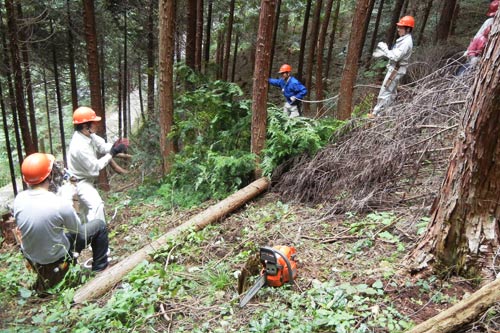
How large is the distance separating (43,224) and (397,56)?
6677mm

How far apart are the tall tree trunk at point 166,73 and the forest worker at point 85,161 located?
7.93ft

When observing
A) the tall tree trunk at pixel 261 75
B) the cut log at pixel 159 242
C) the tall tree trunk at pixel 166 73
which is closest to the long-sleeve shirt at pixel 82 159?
the cut log at pixel 159 242

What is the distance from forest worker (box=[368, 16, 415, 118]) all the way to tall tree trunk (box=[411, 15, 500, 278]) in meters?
3.77

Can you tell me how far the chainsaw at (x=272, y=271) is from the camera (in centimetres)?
328

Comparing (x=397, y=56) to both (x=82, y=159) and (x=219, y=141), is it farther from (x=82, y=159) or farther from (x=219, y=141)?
(x=82, y=159)

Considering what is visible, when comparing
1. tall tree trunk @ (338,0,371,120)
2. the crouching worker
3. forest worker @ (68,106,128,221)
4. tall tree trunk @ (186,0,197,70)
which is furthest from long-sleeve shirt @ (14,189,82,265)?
tall tree trunk @ (186,0,197,70)

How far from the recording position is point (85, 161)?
218 inches

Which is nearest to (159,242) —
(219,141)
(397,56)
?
(219,141)

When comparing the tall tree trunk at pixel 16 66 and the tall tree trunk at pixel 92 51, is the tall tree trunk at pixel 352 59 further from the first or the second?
the tall tree trunk at pixel 16 66

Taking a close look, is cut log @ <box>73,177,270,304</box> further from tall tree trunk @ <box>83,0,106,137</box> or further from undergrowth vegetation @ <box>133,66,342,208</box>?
tall tree trunk @ <box>83,0,106,137</box>

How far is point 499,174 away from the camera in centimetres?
275

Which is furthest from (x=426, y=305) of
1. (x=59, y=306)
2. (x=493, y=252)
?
(x=59, y=306)

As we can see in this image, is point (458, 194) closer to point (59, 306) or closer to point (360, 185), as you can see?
point (360, 185)

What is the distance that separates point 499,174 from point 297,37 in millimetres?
22233
